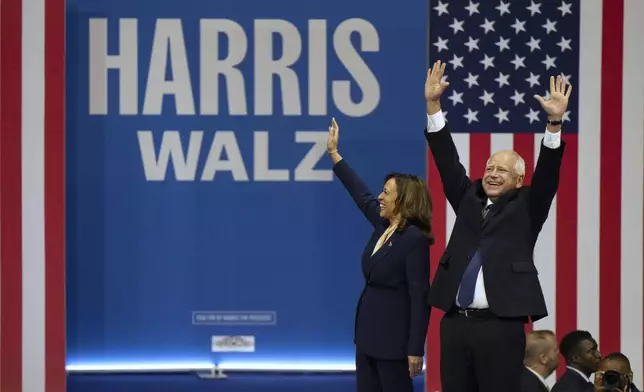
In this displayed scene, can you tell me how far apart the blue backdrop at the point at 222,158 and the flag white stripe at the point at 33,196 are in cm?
18

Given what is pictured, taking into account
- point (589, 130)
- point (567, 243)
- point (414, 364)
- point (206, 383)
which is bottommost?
point (206, 383)

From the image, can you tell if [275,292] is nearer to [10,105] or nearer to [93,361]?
[93,361]

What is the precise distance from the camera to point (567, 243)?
5656 mm

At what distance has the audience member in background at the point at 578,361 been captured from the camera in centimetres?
472

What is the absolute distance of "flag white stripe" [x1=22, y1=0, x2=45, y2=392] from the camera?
17.9 ft

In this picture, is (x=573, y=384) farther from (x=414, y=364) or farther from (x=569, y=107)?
(x=569, y=107)

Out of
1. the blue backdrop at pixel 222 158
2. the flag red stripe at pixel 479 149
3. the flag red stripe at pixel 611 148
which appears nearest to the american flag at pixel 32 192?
the blue backdrop at pixel 222 158

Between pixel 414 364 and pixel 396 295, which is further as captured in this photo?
pixel 396 295

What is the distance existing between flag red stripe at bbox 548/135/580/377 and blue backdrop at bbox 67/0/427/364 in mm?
798

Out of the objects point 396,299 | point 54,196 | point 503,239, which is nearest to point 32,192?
point 54,196

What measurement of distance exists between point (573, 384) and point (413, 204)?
48.4 inches

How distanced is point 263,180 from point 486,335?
2.42 m

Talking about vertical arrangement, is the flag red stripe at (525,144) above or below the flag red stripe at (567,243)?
above

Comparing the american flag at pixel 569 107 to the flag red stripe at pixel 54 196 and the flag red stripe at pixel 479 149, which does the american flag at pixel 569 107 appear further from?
the flag red stripe at pixel 54 196
